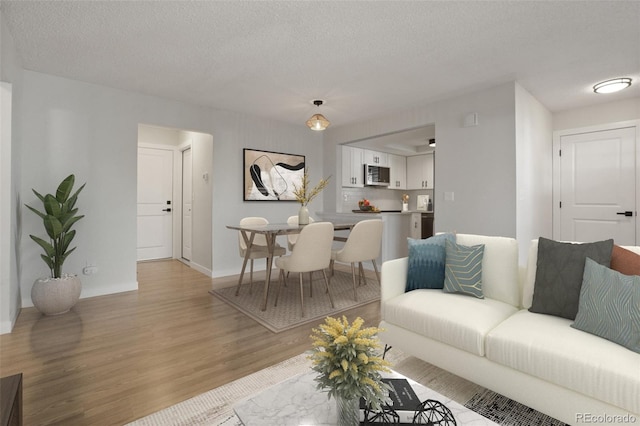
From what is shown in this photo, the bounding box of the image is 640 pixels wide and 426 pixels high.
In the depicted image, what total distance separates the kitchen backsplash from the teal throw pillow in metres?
3.94

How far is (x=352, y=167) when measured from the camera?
243 inches

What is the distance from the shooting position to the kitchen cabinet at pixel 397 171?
Result: 284 inches

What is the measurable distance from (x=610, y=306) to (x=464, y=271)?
0.77 meters

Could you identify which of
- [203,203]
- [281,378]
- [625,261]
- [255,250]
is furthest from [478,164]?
[203,203]

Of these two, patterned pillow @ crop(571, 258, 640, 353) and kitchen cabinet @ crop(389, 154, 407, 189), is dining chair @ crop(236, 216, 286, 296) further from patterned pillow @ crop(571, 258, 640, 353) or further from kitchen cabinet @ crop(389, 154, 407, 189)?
kitchen cabinet @ crop(389, 154, 407, 189)

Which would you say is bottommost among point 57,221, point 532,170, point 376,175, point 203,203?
point 57,221

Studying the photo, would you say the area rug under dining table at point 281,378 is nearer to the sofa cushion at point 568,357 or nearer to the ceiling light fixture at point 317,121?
the sofa cushion at point 568,357

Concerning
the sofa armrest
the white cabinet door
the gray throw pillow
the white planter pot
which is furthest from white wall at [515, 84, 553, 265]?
the white planter pot

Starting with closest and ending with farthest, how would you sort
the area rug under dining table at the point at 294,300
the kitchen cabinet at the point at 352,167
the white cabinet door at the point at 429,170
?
1. the area rug under dining table at the point at 294,300
2. the kitchen cabinet at the point at 352,167
3. the white cabinet door at the point at 429,170

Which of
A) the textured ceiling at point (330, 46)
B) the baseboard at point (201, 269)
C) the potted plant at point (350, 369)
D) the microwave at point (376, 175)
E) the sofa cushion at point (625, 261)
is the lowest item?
the baseboard at point (201, 269)

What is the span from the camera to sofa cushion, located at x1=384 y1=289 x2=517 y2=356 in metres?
1.69

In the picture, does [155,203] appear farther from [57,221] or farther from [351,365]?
[351,365]

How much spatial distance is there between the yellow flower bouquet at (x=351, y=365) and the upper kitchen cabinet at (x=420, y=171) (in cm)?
667

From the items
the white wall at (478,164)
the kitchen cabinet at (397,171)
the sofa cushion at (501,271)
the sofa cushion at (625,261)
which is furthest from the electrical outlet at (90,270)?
the kitchen cabinet at (397,171)
